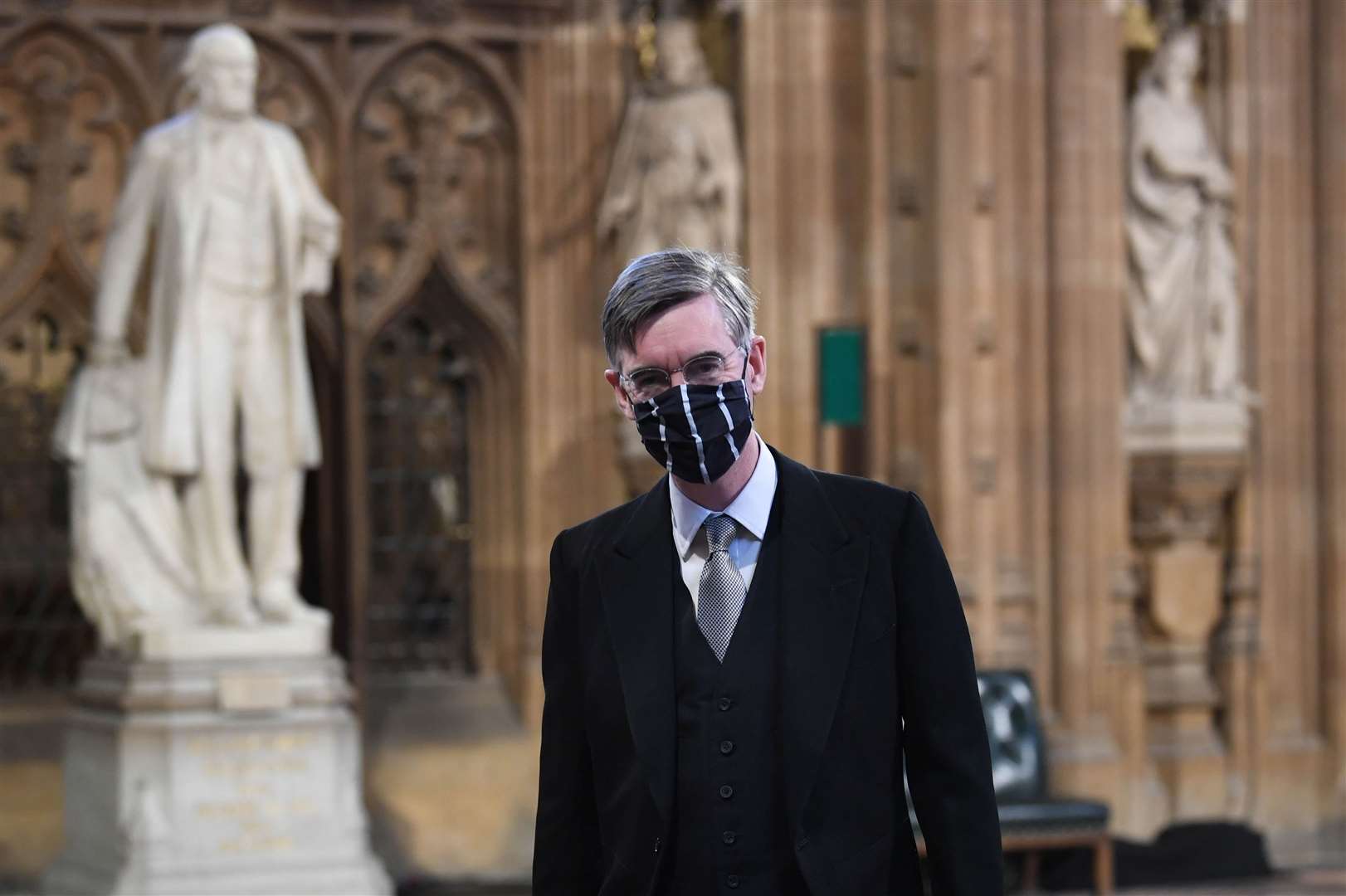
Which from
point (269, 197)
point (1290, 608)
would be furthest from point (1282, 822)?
point (269, 197)

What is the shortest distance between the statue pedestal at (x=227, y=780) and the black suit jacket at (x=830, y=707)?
5377 millimetres

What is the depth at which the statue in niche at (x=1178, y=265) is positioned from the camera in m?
10.5

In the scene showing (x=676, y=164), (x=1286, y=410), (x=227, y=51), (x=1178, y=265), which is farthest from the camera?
(x=1286, y=410)

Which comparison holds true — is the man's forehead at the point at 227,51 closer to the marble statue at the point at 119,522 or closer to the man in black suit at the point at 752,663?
the marble statue at the point at 119,522

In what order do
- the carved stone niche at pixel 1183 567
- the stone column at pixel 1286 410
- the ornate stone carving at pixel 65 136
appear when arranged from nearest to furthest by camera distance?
the ornate stone carving at pixel 65 136 < the carved stone niche at pixel 1183 567 < the stone column at pixel 1286 410

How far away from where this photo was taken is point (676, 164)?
9906 mm

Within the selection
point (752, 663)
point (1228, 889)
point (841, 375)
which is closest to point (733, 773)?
point (752, 663)

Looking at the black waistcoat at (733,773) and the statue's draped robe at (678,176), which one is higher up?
the statue's draped robe at (678,176)

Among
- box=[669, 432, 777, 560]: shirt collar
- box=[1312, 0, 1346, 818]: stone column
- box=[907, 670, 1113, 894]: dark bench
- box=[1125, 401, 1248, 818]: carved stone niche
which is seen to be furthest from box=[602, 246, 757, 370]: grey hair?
box=[1312, 0, 1346, 818]: stone column

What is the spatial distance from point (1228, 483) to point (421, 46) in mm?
4026

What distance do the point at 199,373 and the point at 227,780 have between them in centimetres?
137

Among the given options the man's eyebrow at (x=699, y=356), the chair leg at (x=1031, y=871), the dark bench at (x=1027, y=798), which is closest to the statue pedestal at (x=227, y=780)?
the dark bench at (x=1027, y=798)

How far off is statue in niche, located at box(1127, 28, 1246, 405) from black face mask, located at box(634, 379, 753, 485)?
8.22 m

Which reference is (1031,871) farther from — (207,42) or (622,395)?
(622,395)
